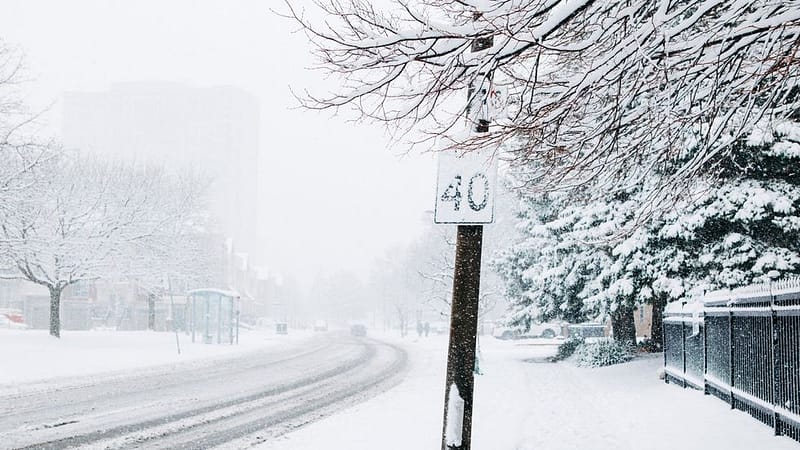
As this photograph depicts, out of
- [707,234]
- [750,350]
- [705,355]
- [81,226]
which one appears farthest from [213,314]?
[750,350]

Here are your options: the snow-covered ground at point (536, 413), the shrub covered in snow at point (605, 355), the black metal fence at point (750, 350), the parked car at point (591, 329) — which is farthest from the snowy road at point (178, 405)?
the parked car at point (591, 329)

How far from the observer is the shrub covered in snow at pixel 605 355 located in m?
22.0

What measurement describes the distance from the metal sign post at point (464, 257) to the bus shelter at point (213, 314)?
3121 cm

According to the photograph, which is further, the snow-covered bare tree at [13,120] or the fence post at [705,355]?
the snow-covered bare tree at [13,120]

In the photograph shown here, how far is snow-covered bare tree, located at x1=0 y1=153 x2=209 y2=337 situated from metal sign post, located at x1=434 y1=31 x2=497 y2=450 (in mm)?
21176

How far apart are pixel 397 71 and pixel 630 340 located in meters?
20.8

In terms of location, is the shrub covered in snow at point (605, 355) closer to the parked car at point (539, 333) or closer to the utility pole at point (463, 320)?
the utility pole at point (463, 320)

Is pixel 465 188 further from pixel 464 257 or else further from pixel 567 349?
pixel 567 349

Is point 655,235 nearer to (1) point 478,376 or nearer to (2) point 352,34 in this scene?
(1) point 478,376

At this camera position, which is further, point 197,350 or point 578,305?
point 197,350

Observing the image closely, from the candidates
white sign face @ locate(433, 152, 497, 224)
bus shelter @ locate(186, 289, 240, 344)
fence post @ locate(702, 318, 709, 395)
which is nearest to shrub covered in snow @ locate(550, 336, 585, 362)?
fence post @ locate(702, 318, 709, 395)

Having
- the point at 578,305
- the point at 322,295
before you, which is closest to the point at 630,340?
the point at 578,305

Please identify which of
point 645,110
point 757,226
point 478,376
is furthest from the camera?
point 478,376

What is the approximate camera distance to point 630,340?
2447cm
